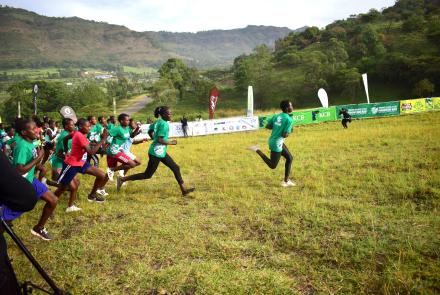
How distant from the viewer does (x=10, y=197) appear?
1.85 metres

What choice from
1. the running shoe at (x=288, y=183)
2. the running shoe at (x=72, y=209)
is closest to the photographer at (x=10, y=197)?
the running shoe at (x=72, y=209)

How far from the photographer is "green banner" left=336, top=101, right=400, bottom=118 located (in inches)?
1083

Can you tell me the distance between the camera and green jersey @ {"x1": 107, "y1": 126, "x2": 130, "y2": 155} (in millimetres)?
7961

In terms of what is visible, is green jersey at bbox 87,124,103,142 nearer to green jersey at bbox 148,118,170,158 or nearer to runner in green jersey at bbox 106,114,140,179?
runner in green jersey at bbox 106,114,140,179

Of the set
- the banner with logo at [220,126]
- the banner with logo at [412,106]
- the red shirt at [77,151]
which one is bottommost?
the banner with logo at [220,126]

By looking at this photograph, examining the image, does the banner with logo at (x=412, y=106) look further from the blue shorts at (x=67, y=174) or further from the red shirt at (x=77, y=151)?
the blue shorts at (x=67, y=174)

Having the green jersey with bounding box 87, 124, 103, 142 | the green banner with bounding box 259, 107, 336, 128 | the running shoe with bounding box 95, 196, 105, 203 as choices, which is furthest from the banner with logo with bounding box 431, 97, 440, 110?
the running shoe with bounding box 95, 196, 105, 203

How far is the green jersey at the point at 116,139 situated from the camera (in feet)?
26.1

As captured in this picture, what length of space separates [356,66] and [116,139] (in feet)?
212

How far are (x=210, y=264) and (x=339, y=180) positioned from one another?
4793 millimetres

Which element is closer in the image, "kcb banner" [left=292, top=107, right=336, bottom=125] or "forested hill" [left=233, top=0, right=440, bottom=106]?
"kcb banner" [left=292, top=107, right=336, bottom=125]

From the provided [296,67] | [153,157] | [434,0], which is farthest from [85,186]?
[434,0]

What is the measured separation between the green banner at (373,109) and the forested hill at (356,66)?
86.4ft

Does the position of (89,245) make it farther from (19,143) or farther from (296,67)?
(296,67)
